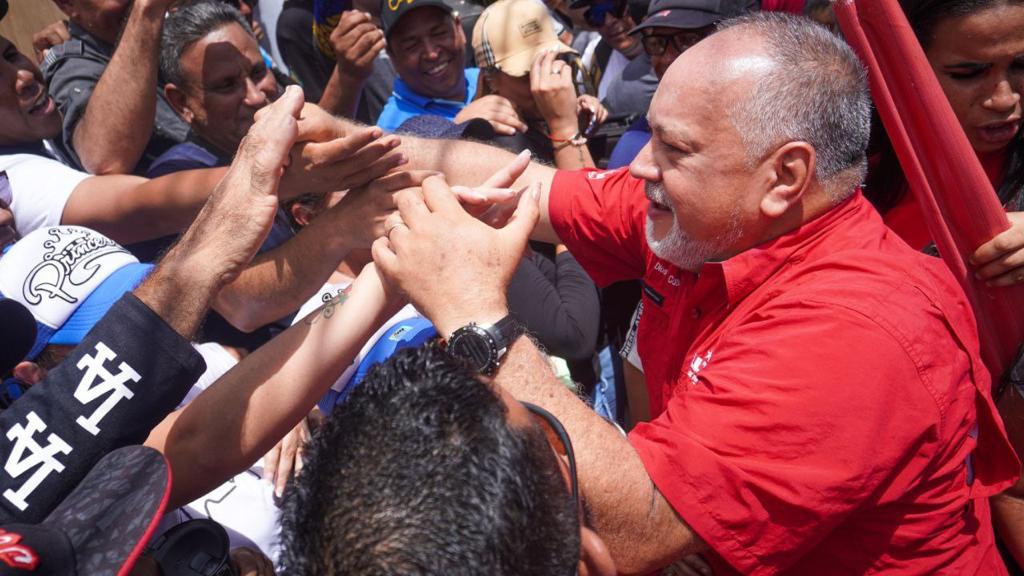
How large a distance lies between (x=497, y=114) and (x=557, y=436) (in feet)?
7.98

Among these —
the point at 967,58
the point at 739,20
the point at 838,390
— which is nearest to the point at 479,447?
the point at 838,390

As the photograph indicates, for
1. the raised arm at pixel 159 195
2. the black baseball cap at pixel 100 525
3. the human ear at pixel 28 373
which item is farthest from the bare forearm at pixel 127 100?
the black baseball cap at pixel 100 525

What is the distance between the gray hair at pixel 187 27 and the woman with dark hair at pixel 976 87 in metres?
2.48

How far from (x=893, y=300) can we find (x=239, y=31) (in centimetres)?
274

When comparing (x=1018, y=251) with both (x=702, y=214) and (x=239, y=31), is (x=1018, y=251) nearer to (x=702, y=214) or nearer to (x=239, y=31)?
(x=702, y=214)

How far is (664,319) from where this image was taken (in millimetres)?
1994

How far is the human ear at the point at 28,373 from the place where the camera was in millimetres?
2047

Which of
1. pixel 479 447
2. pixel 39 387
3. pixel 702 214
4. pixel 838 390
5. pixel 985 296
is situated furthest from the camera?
pixel 985 296

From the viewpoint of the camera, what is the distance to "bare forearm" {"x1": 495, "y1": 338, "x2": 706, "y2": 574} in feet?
4.48

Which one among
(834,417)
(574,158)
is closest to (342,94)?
(574,158)

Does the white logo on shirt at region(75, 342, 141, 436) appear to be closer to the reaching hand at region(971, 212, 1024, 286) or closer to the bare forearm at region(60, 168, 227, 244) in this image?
the bare forearm at region(60, 168, 227, 244)

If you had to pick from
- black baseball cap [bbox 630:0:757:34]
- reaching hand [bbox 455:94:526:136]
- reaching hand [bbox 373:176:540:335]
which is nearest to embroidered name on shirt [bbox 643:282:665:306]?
reaching hand [bbox 373:176:540:335]

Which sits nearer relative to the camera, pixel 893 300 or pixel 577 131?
pixel 893 300

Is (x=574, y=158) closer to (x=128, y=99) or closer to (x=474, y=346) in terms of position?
(x=128, y=99)
